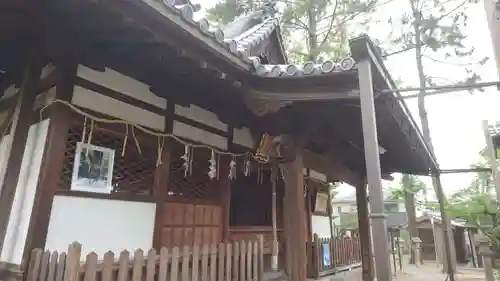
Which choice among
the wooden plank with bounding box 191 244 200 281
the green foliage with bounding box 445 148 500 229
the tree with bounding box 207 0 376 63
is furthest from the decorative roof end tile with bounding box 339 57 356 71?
the tree with bounding box 207 0 376 63

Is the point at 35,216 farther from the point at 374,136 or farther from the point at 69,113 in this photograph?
the point at 374,136

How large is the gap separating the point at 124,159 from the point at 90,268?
1567 mm

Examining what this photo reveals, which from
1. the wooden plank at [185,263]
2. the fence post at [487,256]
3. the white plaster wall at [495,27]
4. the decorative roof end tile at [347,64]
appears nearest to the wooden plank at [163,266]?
the wooden plank at [185,263]

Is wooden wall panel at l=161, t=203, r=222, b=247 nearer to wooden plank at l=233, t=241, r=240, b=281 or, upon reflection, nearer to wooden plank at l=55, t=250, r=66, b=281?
wooden plank at l=233, t=241, r=240, b=281

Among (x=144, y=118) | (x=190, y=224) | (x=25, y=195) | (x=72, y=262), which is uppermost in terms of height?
(x=144, y=118)

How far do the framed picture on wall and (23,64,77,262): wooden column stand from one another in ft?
0.64

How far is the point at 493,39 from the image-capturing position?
3.48 m

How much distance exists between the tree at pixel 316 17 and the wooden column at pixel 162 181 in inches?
315

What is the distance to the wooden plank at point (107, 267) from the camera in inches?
131

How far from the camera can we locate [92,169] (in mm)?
3949

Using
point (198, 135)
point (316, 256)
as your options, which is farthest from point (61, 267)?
point (316, 256)

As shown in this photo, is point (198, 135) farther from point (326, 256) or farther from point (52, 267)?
point (326, 256)

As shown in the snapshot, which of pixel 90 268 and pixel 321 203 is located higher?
pixel 321 203

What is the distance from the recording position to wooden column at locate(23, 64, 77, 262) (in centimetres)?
334
